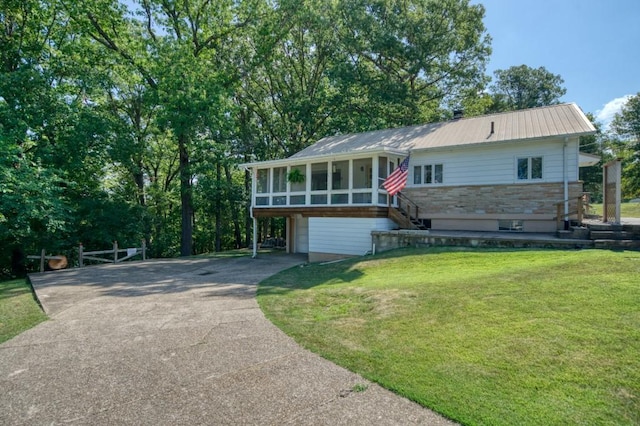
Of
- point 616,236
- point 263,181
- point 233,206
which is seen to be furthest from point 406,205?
point 233,206

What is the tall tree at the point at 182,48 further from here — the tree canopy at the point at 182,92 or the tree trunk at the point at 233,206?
the tree trunk at the point at 233,206

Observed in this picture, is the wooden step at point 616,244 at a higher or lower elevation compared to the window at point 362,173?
lower

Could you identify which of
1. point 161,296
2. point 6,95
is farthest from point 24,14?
point 161,296

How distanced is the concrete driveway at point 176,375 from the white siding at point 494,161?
11.3 m

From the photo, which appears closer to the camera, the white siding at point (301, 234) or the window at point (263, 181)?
the window at point (263, 181)

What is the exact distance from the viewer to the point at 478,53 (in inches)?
1018

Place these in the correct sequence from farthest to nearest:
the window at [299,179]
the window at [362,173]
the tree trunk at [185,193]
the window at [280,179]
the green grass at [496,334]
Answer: the tree trunk at [185,193], the window at [280,179], the window at [299,179], the window at [362,173], the green grass at [496,334]

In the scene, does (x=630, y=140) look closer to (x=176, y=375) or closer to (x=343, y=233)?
(x=343, y=233)

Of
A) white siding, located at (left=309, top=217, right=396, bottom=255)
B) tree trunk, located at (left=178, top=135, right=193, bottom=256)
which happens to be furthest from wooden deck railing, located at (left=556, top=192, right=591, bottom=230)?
tree trunk, located at (left=178, top=135, right=193, bottom=256)

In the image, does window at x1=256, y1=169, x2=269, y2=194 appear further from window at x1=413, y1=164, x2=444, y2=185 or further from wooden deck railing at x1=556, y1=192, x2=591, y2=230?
wooden deck railing at x1=556, y1=192, x2=591, y2=230

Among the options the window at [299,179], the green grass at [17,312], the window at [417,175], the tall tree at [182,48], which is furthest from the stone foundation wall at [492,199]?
the green grass at [17,312]

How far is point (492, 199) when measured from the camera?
576 inches

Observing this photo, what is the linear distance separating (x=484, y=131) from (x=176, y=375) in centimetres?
1550

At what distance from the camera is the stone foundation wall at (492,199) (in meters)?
13.5
